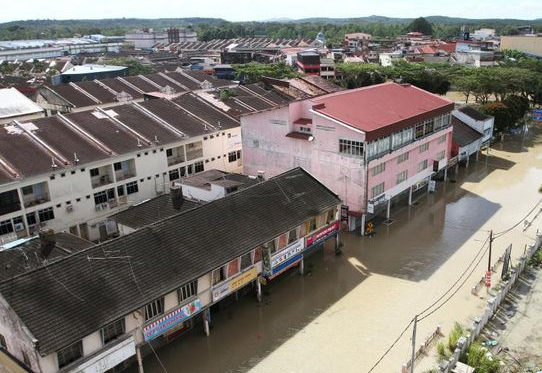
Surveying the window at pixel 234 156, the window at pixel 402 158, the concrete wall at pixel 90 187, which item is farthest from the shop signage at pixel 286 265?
the window at pixel 234 156

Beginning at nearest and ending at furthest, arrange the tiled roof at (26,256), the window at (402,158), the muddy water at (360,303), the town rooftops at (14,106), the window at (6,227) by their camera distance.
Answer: the muddy water at (360,303) < the tiled roof at (26,256) < the window at (6,227) < the window at (402,158) < the town rooftops at (14,106)

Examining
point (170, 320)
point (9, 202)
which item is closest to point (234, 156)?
point (9, 202)

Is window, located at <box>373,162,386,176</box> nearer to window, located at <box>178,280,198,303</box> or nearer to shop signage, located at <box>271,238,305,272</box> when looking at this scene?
shop signage, located at <box>271,238,305,272</box>

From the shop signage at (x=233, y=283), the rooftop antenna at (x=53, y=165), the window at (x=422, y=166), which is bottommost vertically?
the shop signage at (x=233, y=283)

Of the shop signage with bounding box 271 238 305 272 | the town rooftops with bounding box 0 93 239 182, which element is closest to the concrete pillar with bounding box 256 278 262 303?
the shop signage with bounding box 271 238 305 272

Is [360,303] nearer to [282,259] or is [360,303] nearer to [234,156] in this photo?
[282,259]

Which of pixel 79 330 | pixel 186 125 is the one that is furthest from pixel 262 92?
pixel 79 330

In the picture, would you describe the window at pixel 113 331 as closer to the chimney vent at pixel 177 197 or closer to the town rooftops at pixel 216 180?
the chimney vent at pixel 177 197
